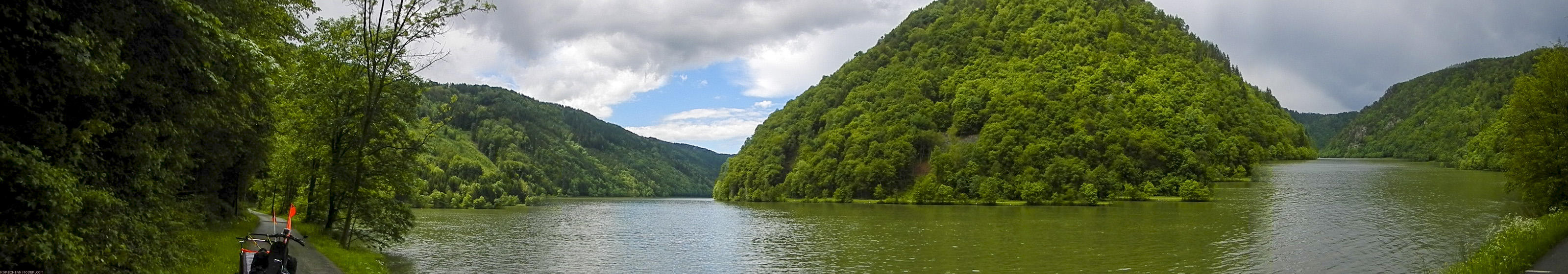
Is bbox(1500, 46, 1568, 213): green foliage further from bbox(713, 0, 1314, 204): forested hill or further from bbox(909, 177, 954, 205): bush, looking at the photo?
bbox(909, 177, 954, 205): bush

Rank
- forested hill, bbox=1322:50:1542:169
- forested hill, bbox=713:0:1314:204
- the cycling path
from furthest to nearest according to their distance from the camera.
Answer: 1. forested hill, bbox=1322:50:1542:169
2. forested hill, bbox=713:0:1314:204
3. the cycling path

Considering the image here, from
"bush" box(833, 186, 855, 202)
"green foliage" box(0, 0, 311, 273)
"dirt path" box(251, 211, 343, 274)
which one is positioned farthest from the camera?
"bush" box(833, 186, 855, 202)

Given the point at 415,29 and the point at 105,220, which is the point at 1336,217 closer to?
the point at 415,29

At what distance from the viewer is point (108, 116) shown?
11320mm

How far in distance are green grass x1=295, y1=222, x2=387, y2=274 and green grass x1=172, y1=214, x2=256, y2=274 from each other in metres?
2.17

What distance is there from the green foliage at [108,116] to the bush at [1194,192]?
10590cm

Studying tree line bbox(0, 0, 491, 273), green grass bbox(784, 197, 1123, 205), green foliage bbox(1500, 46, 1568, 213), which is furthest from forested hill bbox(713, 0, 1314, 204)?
tree line bbox(0, 0, 491, 273)

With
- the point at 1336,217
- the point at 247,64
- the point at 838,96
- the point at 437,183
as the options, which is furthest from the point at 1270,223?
the point at 838,96

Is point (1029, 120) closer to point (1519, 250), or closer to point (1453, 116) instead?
point (1453, 116)

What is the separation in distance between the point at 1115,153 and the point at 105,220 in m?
124

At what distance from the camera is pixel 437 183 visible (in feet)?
413

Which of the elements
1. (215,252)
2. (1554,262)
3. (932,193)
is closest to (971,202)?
(932,193)

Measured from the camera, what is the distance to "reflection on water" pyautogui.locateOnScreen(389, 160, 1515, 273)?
1346 inches

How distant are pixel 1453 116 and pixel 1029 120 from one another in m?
85.9
